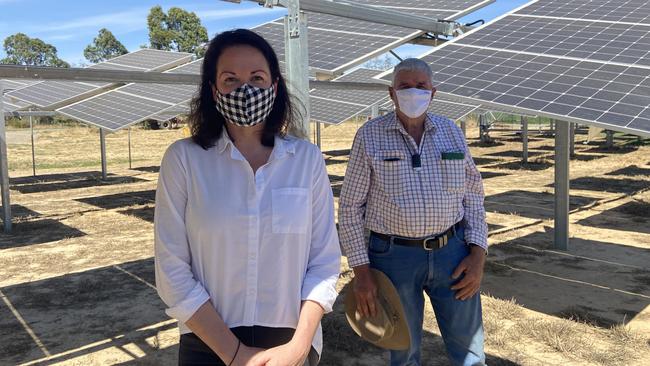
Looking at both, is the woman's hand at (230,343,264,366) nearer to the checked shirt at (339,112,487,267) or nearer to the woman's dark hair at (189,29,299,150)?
the woman's dark hair at (189,29,299,150)

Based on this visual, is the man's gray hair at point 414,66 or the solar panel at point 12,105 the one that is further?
the solar panel at point 12,105

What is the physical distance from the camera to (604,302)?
481cm

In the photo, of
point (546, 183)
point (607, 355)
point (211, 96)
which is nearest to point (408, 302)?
point (211, 96)

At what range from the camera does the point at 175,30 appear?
43.9m

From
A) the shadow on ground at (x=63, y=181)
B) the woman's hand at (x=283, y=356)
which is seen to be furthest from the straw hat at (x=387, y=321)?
the shadow on ground at (x=63, y=181)

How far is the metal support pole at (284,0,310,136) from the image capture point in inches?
115

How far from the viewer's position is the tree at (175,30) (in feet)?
138

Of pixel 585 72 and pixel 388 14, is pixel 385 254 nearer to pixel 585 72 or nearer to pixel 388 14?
pixel 388 14

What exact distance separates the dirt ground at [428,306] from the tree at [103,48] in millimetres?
44188

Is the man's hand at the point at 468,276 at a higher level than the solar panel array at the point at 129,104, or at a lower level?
lower

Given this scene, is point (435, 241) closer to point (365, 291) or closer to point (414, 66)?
point (365, 291)

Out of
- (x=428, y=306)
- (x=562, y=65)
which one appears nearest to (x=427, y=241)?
(x=428, y=306)

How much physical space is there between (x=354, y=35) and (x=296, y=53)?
509 cm

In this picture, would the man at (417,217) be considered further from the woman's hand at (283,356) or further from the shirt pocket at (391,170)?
the woman's hand at (283,356)
